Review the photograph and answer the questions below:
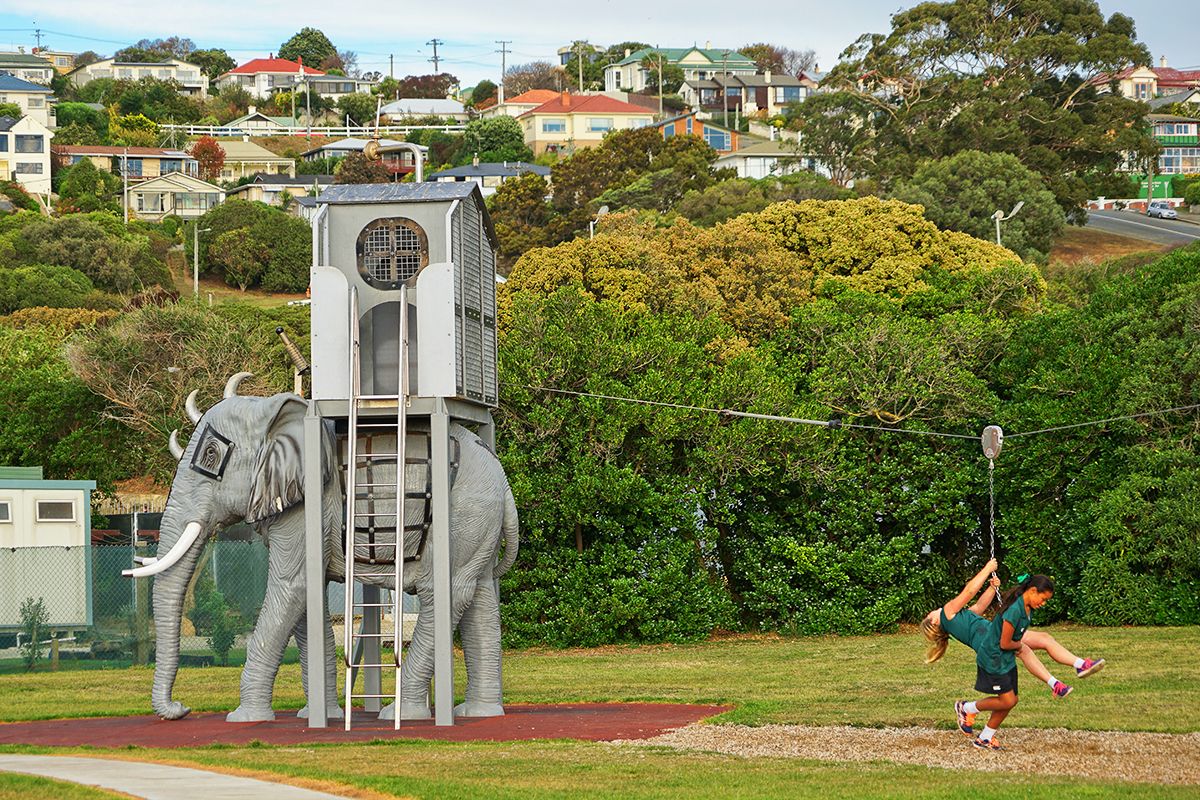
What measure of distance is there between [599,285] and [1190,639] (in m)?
18.9

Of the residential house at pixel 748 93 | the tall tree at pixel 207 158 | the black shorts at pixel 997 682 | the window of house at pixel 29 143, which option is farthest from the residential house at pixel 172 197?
the black shorts at pixel 997 682

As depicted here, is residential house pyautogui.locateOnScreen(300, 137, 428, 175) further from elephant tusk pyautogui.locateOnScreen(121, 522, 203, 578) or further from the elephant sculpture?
elephant tusk pyautogui.locateOnScreen(121, 522, 203, 578)

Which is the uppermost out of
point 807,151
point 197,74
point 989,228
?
point 197,74

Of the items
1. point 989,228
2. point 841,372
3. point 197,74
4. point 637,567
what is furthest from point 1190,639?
point 197,74

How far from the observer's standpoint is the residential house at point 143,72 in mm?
176500

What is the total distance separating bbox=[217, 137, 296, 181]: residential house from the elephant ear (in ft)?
396

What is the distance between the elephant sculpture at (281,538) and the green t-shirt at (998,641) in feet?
17.4

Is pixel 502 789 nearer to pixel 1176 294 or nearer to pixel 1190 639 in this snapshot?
pixel 1190 639

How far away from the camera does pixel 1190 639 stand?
73.6 feet

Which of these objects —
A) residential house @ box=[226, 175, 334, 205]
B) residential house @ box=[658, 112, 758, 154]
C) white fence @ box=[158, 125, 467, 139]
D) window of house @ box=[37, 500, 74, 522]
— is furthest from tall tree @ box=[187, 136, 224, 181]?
window of house @ box=[37, 500, 74, 522]

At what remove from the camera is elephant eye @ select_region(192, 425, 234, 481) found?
549 inches

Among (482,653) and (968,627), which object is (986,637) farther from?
(482,653)

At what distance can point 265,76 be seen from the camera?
18238cm

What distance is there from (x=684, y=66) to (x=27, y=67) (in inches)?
3244
